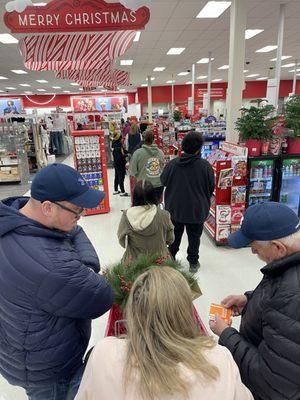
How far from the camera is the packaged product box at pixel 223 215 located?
4469 millimetres

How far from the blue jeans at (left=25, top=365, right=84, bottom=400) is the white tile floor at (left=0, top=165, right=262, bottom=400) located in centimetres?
112

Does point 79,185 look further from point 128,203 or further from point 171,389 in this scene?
point 128,203

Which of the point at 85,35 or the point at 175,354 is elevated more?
the point at 85,35

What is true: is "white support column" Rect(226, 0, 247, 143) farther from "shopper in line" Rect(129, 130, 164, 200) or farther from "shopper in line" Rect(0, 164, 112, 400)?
"shopper in line" Rect(0, 164, 112, 400)

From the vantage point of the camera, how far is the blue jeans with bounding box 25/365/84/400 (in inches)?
58.2

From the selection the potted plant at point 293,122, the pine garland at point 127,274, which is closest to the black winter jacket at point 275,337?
the pine garland at point 127,274

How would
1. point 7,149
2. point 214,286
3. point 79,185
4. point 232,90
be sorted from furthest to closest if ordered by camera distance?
point 7,149
point 232,90
point 214,286
point 79,185

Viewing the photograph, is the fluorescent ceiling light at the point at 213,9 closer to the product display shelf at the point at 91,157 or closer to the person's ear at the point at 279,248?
the product display shelf at the point at 91,157

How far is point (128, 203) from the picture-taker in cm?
702

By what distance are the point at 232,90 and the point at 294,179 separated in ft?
6.23

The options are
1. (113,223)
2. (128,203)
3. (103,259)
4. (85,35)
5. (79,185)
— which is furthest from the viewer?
(128,203)

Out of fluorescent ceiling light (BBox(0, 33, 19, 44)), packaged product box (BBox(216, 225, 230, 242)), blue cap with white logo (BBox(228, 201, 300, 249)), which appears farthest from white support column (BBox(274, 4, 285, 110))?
fluorescent ceiling light (BBox(0, 33, 19, 44))

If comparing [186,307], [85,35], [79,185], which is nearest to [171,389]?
[186,307]

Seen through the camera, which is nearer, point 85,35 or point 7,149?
point 85,35
